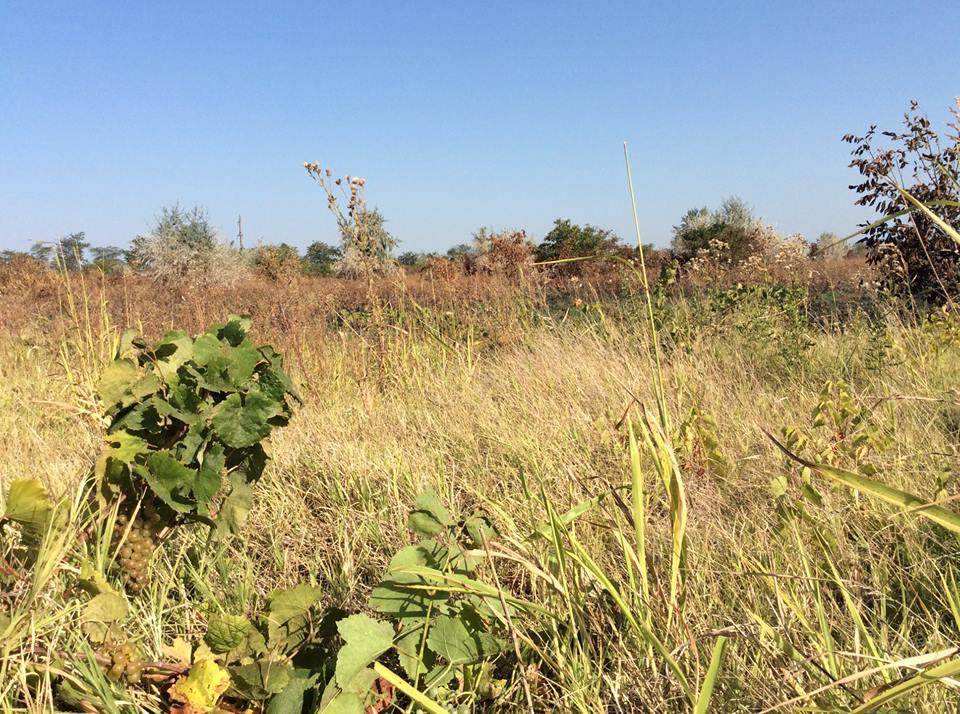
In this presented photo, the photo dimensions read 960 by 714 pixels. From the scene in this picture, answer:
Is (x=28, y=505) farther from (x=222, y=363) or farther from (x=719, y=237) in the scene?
(x=719, y=237)

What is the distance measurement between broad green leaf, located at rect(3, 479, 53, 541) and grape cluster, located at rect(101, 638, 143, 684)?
0.28m

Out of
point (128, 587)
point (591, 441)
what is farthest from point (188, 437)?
point (591, 441)

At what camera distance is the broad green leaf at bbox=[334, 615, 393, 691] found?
1.12m

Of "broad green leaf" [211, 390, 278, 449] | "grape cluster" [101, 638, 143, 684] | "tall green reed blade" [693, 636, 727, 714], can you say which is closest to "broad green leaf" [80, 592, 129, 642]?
"grape cluster" [101, 638, 143, 684]

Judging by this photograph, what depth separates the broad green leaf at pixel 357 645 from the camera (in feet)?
3.68

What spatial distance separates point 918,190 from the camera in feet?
15.8

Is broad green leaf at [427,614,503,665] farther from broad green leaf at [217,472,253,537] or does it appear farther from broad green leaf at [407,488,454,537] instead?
broad green leaf at [217,472,253,537]

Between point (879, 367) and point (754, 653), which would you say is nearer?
point (754, 653)

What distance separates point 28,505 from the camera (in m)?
1.33

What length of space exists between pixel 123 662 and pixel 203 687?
16cm

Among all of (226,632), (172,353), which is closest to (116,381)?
(172,353)

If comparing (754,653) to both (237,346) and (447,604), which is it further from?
(237,346)

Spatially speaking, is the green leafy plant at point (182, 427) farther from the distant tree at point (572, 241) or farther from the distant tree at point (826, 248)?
the distant tree at point (572, 241)

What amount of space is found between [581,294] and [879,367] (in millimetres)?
5901
